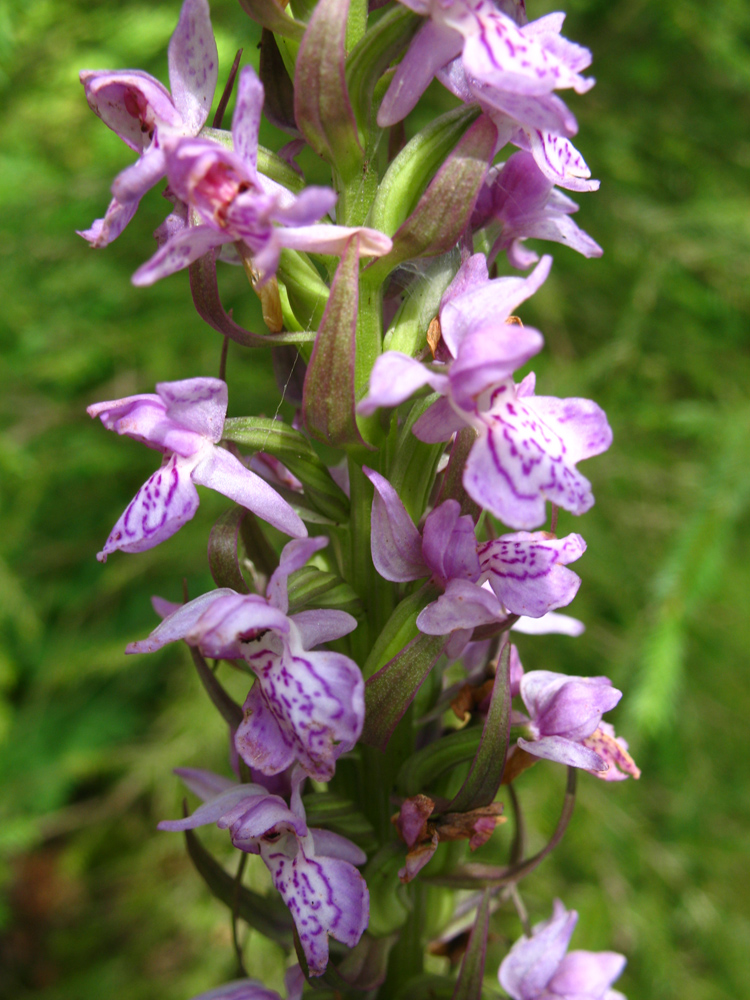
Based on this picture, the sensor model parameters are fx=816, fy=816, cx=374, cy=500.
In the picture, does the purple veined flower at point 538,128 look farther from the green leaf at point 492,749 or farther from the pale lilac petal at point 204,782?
the pale lilac petal at point 204,782

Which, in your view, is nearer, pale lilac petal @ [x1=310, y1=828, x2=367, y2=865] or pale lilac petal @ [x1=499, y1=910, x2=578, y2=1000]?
pale lilac petal @ [x1=310, y1=828, x2=367, y2=865]

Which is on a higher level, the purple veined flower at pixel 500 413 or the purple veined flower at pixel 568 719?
the purple veined flower at pixel 500 413

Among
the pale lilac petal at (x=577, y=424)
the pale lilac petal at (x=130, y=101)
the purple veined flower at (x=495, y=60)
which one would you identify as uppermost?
the purple veined flower at (x=495, y=60)

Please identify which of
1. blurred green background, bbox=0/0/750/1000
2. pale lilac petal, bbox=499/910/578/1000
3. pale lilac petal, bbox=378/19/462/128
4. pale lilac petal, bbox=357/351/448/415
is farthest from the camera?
blurred green background, bbox=0/0/750/1000

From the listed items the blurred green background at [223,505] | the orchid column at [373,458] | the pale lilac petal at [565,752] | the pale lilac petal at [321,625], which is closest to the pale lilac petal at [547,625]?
the orchid column at [373,458]

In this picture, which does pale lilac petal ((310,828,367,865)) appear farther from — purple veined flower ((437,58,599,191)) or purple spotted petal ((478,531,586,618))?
purple veined flower ((437,58,599,191))

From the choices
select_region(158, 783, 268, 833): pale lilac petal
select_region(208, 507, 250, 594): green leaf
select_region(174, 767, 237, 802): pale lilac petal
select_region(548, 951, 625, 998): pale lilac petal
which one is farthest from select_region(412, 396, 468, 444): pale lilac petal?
select_region(548, 951, 625, 998): pale lilac petal

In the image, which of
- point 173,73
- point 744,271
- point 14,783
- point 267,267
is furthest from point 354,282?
point 14,783

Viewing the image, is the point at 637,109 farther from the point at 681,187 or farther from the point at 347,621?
the point at 347,621
